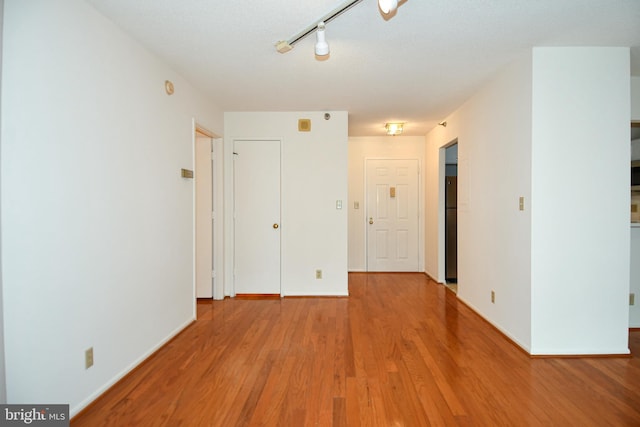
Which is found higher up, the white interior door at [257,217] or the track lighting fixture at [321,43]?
the track lighting fixture at [321,43]

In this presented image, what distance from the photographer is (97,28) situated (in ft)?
6.79

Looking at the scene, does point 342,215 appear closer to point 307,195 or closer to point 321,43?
point 307,195

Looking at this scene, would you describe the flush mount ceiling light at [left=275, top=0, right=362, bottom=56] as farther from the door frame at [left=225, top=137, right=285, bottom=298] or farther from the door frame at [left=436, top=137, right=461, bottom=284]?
the door frame at [left=436, top=137, right=461, bottom=284]

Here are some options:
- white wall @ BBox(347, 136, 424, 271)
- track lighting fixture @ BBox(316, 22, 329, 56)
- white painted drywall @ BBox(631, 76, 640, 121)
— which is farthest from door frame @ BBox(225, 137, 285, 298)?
white painted drywall @ BBox(631, 76, 640, 121)

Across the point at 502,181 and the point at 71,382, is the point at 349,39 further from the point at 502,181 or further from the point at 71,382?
the point at 71,382

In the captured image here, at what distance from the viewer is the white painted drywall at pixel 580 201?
2592mm

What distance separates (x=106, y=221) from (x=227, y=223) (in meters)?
2.30

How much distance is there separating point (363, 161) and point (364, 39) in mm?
3532

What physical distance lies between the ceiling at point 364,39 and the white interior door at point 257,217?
0.95m

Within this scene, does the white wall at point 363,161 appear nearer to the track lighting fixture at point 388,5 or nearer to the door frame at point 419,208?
the door frame at point 419,208

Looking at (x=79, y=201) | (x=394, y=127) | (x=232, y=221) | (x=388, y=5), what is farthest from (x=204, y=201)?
(x=388, y=5)

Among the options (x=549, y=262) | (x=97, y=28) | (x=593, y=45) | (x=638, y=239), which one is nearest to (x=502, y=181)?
(x=549, y=262)

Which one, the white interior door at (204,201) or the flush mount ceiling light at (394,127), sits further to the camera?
the flush mount ceiling light at (394,127)

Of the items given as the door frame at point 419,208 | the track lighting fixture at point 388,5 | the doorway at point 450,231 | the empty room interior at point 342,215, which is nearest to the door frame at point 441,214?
the doorway at point 450,231
